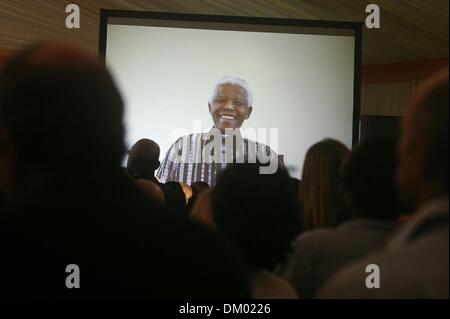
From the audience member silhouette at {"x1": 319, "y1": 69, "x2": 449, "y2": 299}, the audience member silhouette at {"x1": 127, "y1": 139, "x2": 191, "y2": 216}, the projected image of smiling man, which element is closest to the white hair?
the projected image of smiling man

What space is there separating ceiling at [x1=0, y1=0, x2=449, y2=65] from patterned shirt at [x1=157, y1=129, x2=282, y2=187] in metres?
1.00

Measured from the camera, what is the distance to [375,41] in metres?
4.75

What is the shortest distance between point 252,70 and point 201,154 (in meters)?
0.62

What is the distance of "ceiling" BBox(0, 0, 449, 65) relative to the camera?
3.68 meters

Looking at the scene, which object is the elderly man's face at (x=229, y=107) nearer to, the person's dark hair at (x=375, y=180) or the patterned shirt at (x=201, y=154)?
the patterned shirt at (x=201, y=154)

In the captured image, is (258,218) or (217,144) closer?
(258,218)

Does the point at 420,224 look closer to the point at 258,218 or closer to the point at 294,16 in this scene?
the point at 258,218

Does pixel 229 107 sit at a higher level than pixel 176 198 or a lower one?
higher

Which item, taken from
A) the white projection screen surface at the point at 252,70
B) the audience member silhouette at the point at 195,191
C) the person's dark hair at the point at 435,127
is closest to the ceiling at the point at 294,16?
the white projection screen surface at the point at 252,70

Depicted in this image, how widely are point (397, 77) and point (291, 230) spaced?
507 centimetres

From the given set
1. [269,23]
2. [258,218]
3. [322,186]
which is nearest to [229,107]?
[269,23]

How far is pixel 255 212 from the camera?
1.10 meters

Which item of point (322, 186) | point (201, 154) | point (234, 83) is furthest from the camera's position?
point (234, 83)
